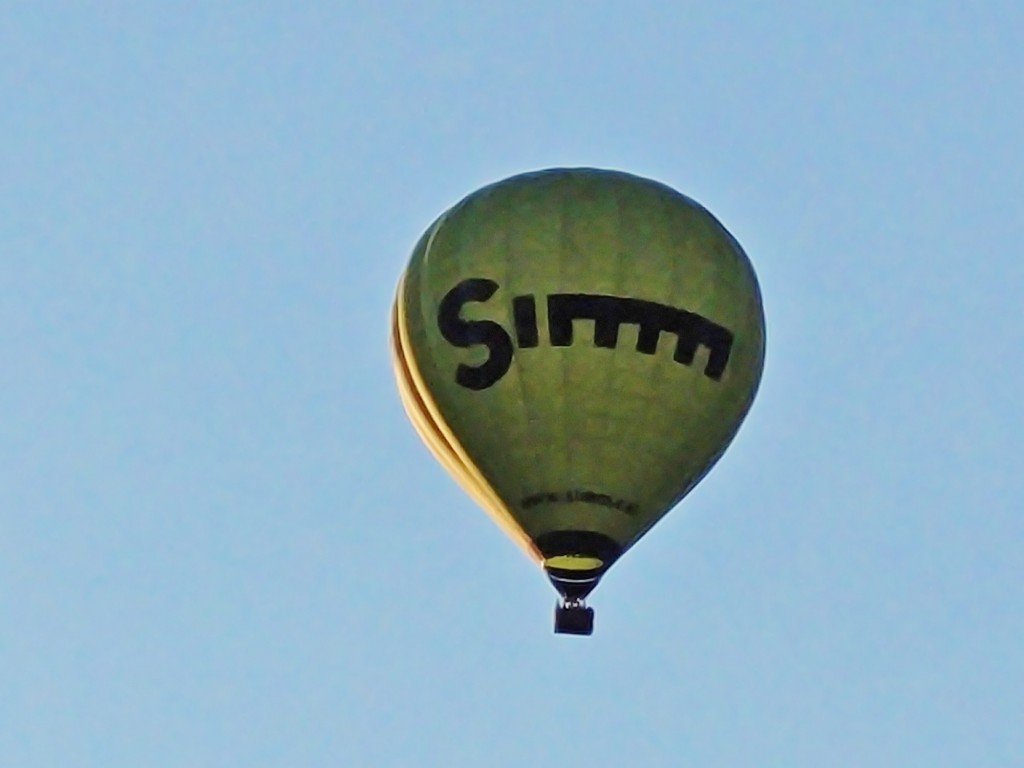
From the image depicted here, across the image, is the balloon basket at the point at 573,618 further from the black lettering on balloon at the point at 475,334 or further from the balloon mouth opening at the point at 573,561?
the black lettering on balloon at the point at 475,334

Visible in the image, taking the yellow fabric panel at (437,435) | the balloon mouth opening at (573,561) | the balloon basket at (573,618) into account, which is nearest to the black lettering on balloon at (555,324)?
the yellow fabric panel at (437,435)

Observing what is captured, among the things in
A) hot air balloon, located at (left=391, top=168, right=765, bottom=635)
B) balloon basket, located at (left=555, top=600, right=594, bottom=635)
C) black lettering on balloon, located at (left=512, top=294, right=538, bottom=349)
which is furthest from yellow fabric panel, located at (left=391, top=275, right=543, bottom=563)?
black lettering on balloon, located at (left=512, top=294, right=538, bottom=349)

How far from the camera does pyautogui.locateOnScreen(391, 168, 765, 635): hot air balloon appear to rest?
92812 millimetres

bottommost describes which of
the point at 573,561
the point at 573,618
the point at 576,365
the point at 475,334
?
the point at 573,618

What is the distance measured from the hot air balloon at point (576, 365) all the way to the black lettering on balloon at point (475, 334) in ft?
0.05

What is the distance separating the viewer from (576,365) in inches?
3649

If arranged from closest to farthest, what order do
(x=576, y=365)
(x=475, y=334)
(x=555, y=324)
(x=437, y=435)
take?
(x=576, y=365), (x=555, y=324), (x=475, y=334), (x=437, y=435)

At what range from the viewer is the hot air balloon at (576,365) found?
3654 inches

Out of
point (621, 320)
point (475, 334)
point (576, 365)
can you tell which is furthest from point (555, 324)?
point (475, 334)

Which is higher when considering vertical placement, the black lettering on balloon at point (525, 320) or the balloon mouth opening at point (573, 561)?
the black lettering on balloon at point (525, 320)

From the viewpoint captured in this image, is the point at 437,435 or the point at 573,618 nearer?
the point at 573,618

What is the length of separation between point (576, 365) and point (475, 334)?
1.25 meters

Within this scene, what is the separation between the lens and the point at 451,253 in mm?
93750

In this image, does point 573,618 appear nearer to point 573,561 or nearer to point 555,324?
point 573,561
